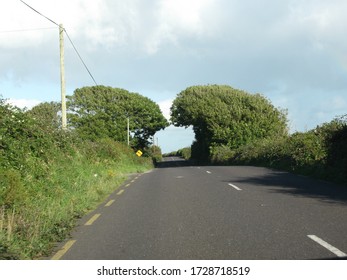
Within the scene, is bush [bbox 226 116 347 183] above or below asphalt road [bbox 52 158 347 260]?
above

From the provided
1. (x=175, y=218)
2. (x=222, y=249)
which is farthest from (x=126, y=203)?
(x=222, y=249)

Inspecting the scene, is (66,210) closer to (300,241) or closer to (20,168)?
(20,168)

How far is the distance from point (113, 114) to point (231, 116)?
20237mm

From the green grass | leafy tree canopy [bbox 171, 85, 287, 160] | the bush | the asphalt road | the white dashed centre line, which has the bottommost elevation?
the white dashed centre line

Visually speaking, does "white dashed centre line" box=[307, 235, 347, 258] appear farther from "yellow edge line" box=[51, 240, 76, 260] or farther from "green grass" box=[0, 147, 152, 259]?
"green grass" box=[0, 147, 152, 259]

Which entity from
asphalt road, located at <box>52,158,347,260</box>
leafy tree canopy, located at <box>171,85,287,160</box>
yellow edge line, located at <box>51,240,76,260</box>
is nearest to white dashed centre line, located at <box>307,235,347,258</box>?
asphalt road, located at <box>52,158,347,260</box>

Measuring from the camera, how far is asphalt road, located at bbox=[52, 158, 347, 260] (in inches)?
245

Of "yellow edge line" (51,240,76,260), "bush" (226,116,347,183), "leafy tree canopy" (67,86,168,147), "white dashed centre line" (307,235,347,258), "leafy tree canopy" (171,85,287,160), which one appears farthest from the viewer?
"leafy tree canopy" (67,86,168,147)

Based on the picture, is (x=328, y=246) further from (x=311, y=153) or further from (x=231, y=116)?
(x=231, y=116)

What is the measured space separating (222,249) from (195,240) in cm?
79

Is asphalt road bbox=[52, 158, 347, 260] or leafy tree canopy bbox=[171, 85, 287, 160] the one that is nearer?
asphalt road bbox=[52, 158, 347, 260]

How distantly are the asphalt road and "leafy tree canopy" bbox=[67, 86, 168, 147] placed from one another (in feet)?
A: 172

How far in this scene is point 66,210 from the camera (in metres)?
9.92

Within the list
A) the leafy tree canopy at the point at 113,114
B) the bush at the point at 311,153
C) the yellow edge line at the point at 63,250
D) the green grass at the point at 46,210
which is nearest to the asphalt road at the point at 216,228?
the yellow edge line at the point at 63,250
